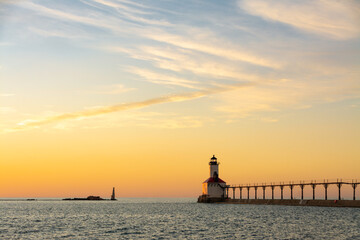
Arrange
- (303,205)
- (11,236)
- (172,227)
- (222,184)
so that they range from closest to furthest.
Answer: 1. (11,236)
2. (172,227)
3. (303,205)
4. (222,184)

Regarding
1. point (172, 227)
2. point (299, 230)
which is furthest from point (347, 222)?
point (172, 227)

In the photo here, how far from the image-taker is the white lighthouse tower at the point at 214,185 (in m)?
145

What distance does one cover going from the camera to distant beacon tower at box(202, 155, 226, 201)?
477ft

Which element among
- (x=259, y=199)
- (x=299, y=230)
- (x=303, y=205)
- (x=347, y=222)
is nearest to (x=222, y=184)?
(x=259, y=199)

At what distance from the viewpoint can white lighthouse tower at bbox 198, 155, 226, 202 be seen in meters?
145

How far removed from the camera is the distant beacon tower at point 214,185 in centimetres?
14525

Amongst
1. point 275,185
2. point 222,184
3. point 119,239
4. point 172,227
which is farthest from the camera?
point 222,184

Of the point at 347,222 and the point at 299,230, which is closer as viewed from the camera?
the point at 299,230

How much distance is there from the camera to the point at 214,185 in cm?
14538

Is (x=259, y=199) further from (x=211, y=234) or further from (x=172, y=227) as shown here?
(x=211, y=234)

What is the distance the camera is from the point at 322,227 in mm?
61344

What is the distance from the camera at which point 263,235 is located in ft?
177

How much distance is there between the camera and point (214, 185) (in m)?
145

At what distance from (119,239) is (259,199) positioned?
295 ft
